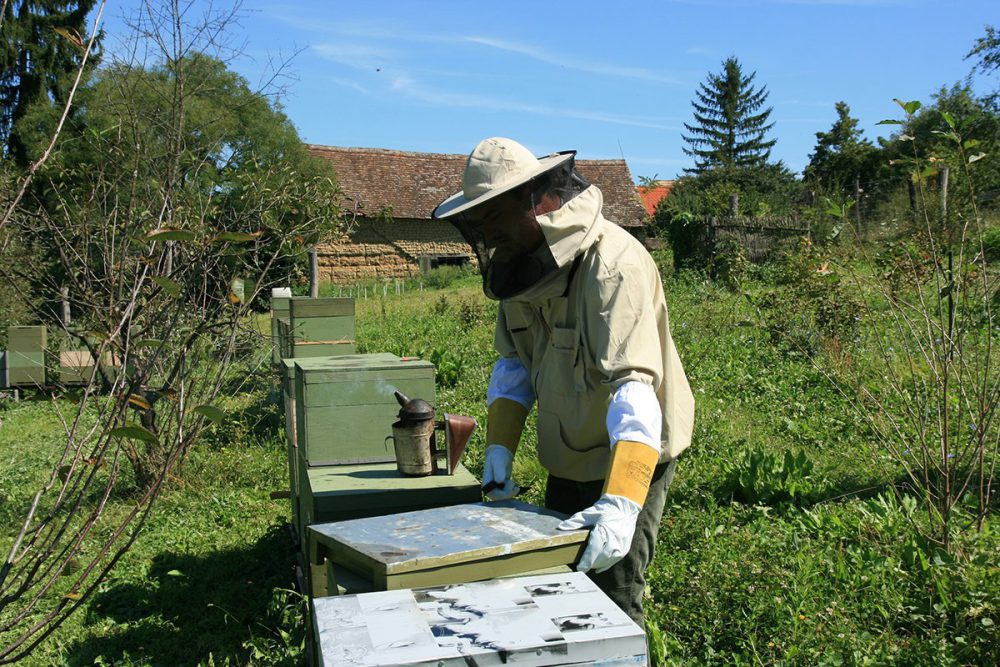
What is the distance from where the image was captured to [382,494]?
2771 mm

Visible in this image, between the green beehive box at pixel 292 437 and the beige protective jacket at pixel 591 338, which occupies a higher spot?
the beige protective jacket at pixel 591 338

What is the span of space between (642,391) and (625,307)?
226 millimetres

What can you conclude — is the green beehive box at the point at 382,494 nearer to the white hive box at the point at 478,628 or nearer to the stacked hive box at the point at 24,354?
the white hive box at the point at 478,628

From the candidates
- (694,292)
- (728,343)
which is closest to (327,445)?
(728,343)

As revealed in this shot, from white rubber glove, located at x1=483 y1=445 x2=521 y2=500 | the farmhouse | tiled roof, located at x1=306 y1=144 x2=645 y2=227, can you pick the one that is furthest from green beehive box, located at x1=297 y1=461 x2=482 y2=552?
tiled roof, located at x1=306 y1=144 x2=645 y2=227

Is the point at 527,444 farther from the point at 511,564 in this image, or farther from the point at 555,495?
the point at 511,564

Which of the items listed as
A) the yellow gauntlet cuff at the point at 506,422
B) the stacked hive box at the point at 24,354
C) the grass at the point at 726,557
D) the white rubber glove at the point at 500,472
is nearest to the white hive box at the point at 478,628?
the white rubber glove at the point at 500,472

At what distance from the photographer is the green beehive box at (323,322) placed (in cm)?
599

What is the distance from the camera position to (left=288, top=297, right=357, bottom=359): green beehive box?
599cm

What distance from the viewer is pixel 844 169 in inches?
1357

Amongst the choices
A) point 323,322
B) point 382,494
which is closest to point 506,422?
point 382,494

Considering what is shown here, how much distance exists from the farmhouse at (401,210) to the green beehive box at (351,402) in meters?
19.4

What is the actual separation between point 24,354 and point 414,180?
1819cm

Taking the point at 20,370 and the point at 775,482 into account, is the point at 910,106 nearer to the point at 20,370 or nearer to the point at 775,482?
the point at 775,482
